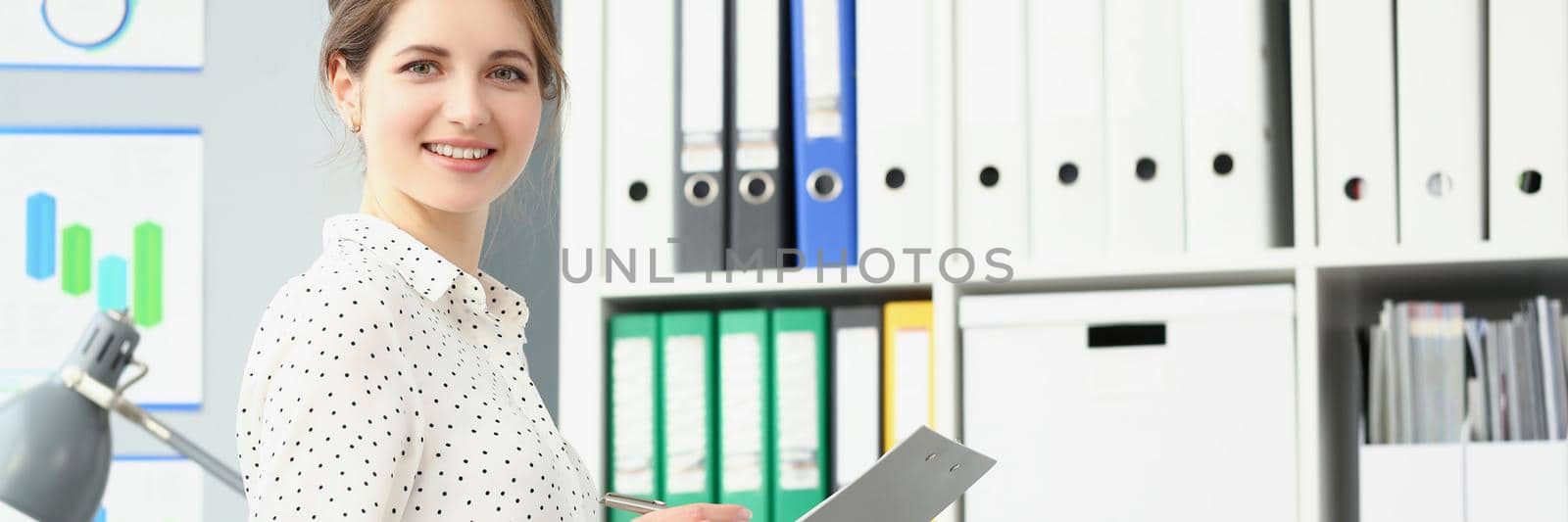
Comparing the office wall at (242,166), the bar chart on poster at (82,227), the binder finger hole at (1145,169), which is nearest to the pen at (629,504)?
the binder finger hole at (1145,169)

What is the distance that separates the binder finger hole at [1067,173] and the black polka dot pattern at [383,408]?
0.70 metres

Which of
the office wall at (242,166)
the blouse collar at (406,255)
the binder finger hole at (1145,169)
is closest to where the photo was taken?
the blouse collar at (406,255)

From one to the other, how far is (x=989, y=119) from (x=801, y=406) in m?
0.34

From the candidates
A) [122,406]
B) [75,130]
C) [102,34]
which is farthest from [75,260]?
[122,406]

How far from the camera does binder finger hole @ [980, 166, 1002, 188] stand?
159 centimetres

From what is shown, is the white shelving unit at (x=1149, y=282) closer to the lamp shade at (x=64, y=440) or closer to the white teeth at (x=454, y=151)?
the lamp shade at (x=64, y=440)

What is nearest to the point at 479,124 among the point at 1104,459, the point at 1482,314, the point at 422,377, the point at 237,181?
the point at 422,377

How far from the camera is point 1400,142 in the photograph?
1.50m

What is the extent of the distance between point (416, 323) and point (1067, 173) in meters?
0.82

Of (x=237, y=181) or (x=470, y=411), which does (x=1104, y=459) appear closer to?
(x=470, y=411)

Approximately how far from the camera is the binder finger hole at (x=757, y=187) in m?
1.63

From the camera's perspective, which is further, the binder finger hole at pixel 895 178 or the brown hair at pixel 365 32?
the binder finger hole at pixel 895 178

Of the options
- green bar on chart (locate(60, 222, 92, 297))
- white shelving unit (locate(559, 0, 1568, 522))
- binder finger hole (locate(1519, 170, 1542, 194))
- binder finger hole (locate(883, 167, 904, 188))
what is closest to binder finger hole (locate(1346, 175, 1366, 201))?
white shelving unit (locate(559, 0, 1568, 522))

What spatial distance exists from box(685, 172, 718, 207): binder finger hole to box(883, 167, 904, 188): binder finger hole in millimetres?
176
